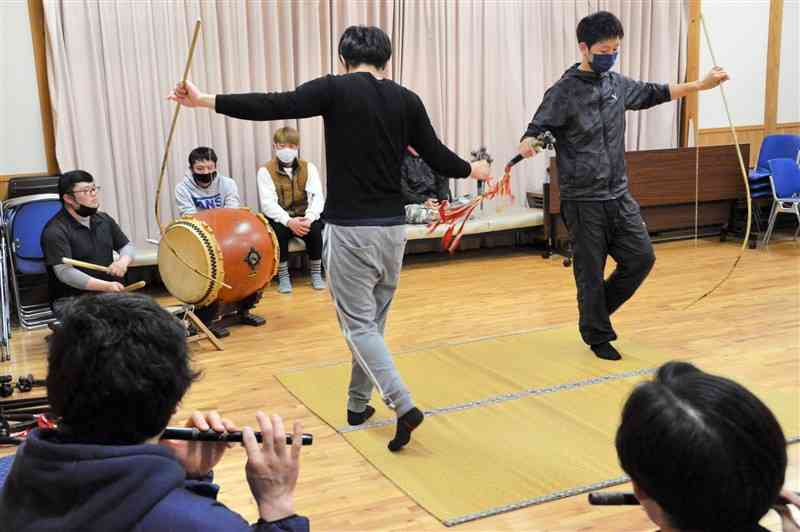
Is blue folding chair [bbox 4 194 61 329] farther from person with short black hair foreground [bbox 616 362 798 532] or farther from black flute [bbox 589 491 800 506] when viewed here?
person with short black hair foreground [bbox 616 362 798 532]

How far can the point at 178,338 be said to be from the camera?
3.86ft

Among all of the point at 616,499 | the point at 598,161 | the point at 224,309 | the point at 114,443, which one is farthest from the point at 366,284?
the point at 224,309

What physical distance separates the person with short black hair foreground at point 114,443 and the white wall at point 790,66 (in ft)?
25.1

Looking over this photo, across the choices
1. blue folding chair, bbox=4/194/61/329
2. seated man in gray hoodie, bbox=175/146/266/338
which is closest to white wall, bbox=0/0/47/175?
blue folding chair, bbox=4/194/61/329

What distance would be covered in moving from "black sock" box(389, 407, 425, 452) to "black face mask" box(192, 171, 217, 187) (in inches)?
111

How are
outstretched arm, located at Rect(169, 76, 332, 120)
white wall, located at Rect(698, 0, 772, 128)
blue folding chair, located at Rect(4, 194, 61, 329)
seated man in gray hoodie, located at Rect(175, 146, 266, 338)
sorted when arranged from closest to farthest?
outstretched arm, located at Rect(169, 76, 332, 120) < blue folding chair, located at Rect(4, 194, 61, 329) < seated man in gray hoodie, located at Rect(175, 146, 266, 338) < white wall, located at Rect(698, 0, 772, 128)

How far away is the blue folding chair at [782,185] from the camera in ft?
21.5

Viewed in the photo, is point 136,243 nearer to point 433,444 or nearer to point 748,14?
point 433,444

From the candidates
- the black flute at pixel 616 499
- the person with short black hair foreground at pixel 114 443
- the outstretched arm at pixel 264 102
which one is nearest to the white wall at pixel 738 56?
the outstretched arm at pixel 264 102

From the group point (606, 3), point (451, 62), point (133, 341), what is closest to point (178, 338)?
point (133, 341)

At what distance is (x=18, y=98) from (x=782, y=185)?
553 cm

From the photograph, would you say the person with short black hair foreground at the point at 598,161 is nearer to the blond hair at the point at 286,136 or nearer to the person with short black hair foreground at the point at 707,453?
the blond hair at the point at 286,136

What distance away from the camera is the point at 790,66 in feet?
25.2

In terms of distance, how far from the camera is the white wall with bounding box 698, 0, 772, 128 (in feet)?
24.1
